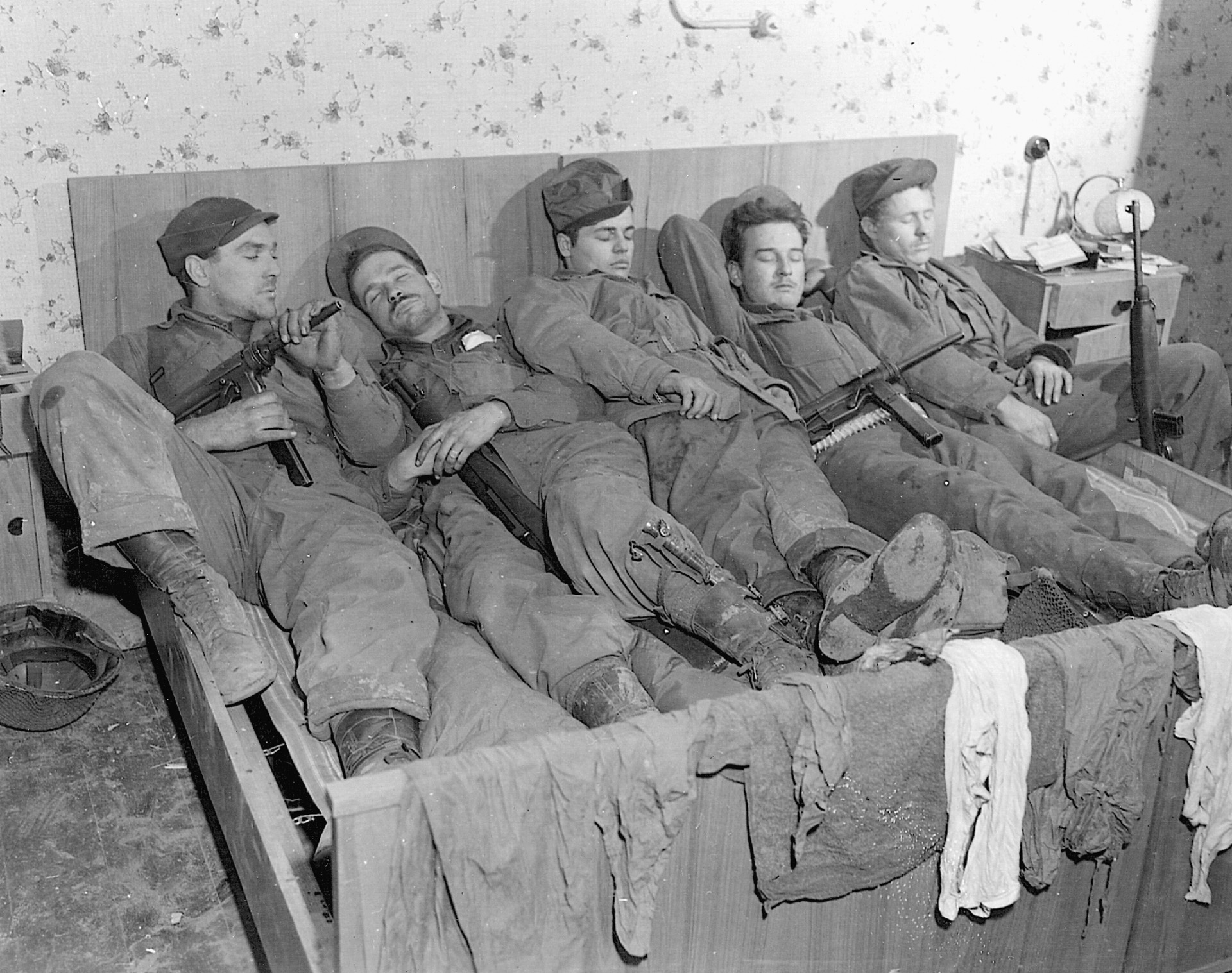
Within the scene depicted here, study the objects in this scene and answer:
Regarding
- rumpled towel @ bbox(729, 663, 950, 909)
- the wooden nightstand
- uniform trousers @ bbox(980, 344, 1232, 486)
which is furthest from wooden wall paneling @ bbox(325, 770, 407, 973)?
the wooden nightstand

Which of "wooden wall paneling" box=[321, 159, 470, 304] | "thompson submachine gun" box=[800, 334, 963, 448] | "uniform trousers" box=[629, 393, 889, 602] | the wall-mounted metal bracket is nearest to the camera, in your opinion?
"uniform trousers" box=[629, 393, 889, 602]

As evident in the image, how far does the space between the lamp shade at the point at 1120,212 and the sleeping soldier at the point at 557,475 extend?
5.91 ft

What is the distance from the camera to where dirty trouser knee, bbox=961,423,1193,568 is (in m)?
2.27

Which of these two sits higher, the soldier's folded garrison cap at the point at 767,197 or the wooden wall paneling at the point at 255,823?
the soldier's folded garrison cap at the point at 767,197

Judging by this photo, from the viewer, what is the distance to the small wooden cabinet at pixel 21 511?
232 centimetres

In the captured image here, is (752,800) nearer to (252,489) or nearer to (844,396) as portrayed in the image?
(252,489)

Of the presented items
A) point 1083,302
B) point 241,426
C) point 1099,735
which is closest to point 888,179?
point 1083,302

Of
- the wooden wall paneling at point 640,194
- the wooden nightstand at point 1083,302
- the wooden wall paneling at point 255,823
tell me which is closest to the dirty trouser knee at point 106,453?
the wooden wall paneling at point 255,823

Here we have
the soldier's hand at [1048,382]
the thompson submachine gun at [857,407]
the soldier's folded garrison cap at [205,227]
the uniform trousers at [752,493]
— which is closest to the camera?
the uniform trousers at [752,493]

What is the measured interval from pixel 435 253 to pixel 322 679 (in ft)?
4.76

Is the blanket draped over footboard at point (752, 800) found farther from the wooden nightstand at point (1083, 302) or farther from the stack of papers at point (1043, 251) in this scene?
the stack of papers at point (1043, 251)

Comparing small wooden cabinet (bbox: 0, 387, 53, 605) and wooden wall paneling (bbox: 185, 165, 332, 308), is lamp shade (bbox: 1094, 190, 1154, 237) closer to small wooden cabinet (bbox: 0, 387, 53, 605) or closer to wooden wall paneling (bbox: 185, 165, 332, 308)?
wooden wall paneling (bbox: 185, 165, 332, 308)

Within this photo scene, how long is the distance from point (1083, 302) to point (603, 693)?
222 cm

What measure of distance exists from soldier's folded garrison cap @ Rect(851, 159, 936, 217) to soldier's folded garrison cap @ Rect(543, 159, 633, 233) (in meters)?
0.73
